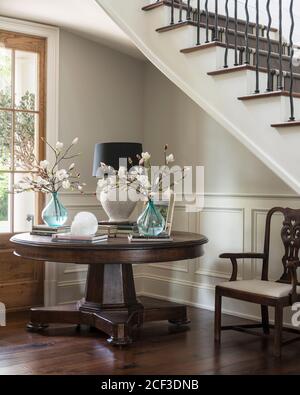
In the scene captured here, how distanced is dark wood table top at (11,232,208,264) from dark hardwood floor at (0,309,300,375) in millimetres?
563

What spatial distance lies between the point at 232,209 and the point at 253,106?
156cm

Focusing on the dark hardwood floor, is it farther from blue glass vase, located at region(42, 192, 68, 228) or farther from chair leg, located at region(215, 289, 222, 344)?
blue glass vase, located at region(42, 192, 68, 228)

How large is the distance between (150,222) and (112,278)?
1.66ft

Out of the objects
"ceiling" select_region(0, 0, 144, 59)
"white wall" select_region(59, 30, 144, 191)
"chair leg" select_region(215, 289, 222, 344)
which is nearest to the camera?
"chair leg" select_region(215, 289, 222, 344)

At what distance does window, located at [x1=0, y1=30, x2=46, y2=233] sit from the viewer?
4.82 metres

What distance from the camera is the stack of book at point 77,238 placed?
12.1 feet

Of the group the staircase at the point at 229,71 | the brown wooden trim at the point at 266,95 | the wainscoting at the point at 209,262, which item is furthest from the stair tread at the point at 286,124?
the wainscoting at the point at 209,262

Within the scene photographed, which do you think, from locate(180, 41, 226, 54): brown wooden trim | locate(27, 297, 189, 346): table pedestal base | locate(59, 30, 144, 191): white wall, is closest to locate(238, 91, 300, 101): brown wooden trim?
locate(180, 41, 226, 54): brown wooden trim

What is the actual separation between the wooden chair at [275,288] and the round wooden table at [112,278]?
343 millimetres

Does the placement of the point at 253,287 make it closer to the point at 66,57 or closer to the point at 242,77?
the point at 242,77

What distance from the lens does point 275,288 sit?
3666mm

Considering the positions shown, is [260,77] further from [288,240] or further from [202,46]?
[288,240]

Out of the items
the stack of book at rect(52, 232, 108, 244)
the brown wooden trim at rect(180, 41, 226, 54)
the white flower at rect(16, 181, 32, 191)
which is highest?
the brown wooden trim at rect(180, 41, 226, 54)
